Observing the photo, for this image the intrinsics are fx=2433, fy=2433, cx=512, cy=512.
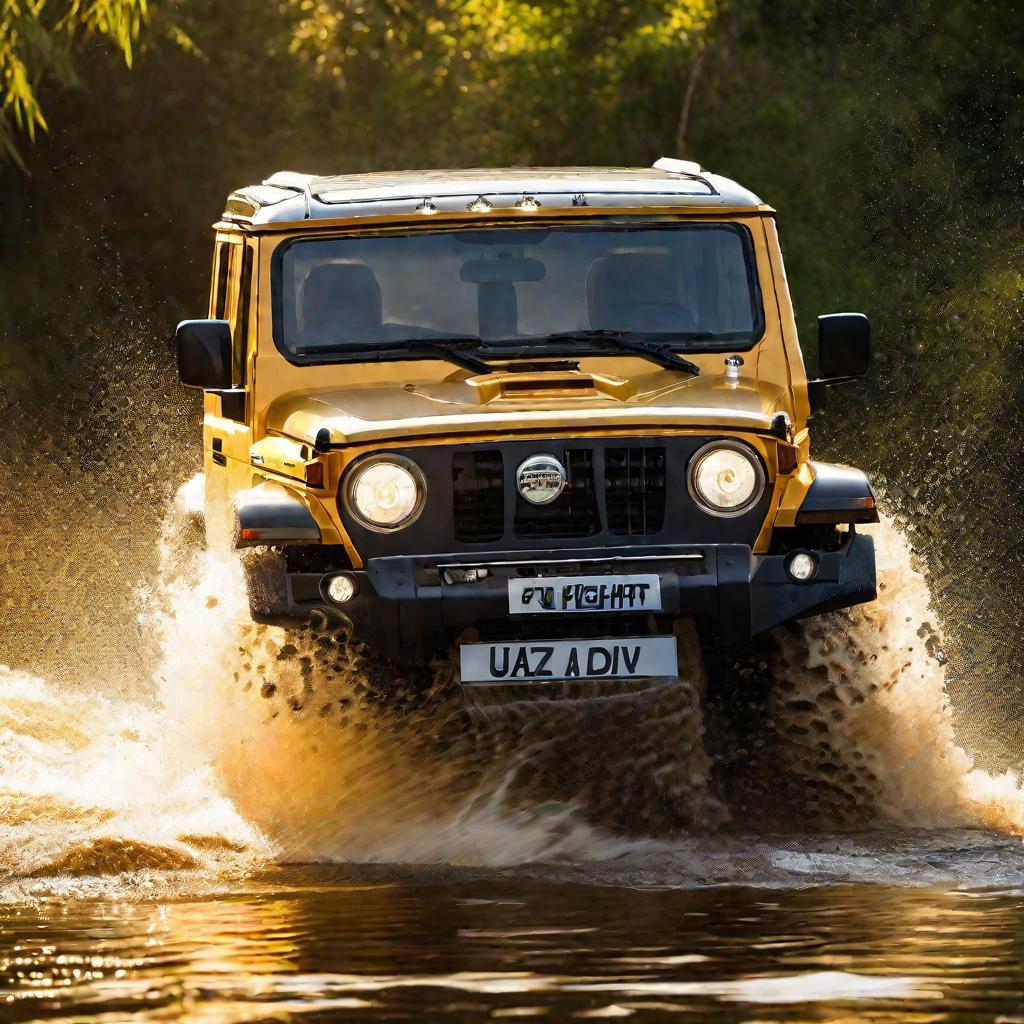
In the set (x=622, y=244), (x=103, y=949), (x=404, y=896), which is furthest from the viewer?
(x=622, y=244)

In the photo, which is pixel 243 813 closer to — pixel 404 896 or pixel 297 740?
pixel 297 740

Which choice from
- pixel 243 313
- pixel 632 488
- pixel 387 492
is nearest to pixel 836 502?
pixel 632 488

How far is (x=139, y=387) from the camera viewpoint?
21547 millimetres

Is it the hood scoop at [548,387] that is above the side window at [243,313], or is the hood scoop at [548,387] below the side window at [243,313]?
below

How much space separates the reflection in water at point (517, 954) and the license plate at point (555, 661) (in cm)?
69

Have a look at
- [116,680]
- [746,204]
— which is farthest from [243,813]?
[116,680]

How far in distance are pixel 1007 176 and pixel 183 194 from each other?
7.49 metres

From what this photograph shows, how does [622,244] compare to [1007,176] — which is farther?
[1007,176]

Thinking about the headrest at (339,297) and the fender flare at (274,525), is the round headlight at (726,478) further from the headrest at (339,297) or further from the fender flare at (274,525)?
the headrest at (339,297)

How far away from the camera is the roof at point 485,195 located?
849cm

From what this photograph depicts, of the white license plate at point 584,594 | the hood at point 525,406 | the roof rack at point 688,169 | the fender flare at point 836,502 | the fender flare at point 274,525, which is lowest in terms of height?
the white license plate at point 584,594

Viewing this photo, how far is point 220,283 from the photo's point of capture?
962cm

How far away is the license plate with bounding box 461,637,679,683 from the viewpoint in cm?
735

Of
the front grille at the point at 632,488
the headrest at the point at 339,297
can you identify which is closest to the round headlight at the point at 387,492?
the front grille at the point at 632,488
